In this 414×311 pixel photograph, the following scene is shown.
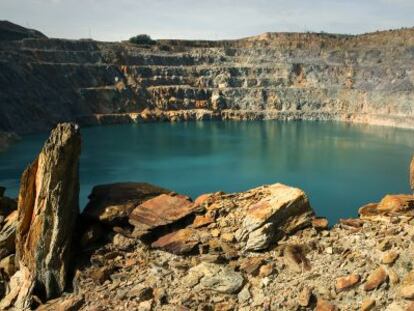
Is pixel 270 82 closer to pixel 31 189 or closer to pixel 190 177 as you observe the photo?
pixel 190 177

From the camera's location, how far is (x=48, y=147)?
58.2ft

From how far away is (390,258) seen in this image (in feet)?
51.1

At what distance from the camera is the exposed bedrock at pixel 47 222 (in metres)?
16.9

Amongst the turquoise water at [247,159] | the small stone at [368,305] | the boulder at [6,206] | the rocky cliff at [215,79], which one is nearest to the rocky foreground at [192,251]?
the small stone at [368,305]

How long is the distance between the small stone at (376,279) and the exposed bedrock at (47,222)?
1084 centimetres

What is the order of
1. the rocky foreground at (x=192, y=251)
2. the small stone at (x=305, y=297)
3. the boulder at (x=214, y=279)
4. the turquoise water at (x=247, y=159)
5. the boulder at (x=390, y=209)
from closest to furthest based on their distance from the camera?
the small stone at (x=305, y=297) → the rocky foreground at (x=192, y=251) → the boulder at (x=214, y=279) → the boulder at (x=390, y=209) → the turquoise water at (x=247, y=159)

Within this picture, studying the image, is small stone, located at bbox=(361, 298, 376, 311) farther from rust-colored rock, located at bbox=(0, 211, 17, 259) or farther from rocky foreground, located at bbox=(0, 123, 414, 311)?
rust-colored rock, located at bbox=(0, 211, 17, 259)

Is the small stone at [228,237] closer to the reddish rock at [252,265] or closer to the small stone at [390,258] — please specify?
the reddish rock at [252,265]

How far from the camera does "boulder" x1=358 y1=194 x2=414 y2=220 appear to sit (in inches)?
729

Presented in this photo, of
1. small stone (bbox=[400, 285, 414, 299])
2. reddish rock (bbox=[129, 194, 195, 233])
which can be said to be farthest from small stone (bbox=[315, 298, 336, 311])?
reddish rock (bbox=[129, 194, 195, 233])

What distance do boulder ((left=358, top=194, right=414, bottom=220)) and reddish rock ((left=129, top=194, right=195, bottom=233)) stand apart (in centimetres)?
740

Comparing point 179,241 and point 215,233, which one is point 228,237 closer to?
point 215,233

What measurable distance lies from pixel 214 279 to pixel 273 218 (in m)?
3.49

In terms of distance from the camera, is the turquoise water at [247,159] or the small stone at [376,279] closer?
the small stone at [376,279]
